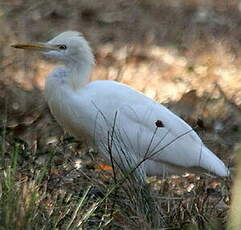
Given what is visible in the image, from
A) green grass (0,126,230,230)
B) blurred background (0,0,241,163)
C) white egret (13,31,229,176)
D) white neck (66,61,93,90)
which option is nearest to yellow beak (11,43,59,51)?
white egret (13,31,229,176)

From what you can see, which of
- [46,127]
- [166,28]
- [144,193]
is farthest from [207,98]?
[144,193]

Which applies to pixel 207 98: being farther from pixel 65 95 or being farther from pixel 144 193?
pixel 144 193

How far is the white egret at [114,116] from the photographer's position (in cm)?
584

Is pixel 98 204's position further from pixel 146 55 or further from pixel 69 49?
pixel 146 55

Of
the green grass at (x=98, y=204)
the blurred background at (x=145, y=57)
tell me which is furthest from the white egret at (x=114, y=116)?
the blurred background at (x=145, y=57)

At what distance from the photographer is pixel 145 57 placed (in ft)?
27.0

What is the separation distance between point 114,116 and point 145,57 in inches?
97.1

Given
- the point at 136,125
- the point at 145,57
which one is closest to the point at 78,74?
the point at 136,125

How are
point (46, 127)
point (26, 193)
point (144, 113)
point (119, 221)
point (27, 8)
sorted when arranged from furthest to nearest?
point (27, 8) → point (46, 127) → point (144, 113) → point (119, 221) → point (26, 193)

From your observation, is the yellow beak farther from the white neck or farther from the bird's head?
the white neck

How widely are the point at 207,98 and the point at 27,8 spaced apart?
2095mm

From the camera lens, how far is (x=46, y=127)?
26.2 ft

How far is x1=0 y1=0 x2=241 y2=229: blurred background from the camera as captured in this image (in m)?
7.98

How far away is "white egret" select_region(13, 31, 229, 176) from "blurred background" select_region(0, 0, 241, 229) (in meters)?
1.66
